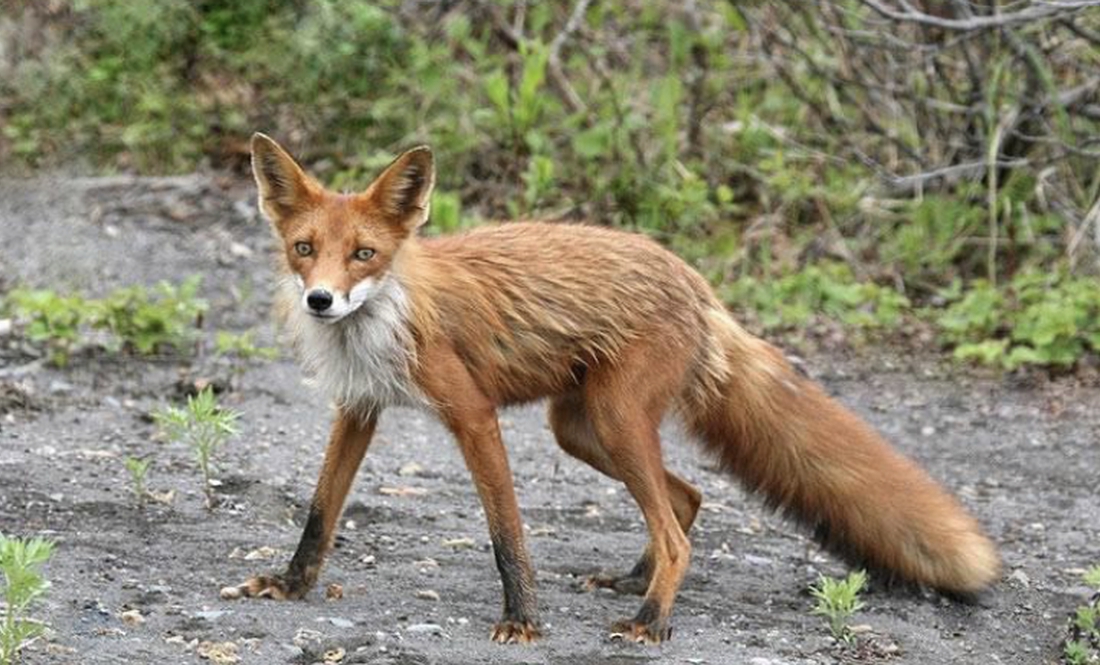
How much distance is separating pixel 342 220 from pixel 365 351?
1.34 feet

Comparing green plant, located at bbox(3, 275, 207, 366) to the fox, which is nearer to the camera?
the fox

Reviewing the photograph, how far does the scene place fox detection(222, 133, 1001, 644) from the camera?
5.16 m

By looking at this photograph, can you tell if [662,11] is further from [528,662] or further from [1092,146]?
[528,662]

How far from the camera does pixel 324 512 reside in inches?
213

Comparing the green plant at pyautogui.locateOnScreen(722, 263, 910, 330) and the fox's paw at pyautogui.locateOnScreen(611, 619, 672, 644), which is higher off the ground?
the fox's paw at pyautogui.locateOnScreen(611, 619, 672, 644)

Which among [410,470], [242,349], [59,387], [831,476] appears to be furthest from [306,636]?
[242,349]

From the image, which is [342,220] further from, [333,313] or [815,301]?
[815,301]

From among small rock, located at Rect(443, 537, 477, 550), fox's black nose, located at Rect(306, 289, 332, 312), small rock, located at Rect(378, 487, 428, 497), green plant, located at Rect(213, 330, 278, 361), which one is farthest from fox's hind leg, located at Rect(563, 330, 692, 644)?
green plant, located at Rect(213, 330, 278, 361)

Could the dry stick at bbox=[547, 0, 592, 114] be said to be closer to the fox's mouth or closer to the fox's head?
the fox's head

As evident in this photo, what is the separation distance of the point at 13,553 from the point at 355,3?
7.56 m

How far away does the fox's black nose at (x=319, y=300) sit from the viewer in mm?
4906

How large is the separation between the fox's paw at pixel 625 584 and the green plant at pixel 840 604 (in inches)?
24.6

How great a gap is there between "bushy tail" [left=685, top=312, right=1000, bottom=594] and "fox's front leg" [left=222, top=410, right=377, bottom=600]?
112 cm

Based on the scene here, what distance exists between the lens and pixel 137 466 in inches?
231
